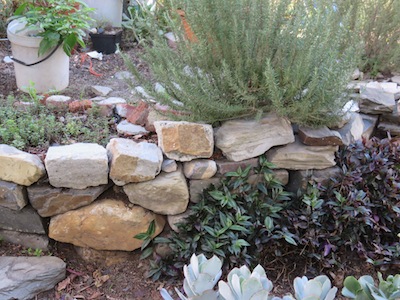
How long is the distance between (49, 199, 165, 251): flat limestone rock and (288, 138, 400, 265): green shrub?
2.73ft

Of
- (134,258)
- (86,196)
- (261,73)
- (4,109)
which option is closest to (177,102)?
(261,73)

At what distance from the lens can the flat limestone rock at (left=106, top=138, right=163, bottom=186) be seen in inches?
96.7

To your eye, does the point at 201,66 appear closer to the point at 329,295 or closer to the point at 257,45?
the point at 257,45

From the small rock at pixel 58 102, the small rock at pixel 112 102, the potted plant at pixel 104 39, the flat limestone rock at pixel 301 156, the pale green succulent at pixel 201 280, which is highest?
the pale green succulent at pixel 201 280

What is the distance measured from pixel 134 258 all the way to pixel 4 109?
1.27m

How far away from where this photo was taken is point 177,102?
2842 mm

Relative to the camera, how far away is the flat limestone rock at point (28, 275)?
98.7 inches

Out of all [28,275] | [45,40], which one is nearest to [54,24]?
[45,40]

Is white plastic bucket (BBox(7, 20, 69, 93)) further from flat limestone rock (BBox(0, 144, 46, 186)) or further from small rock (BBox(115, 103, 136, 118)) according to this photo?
flat limestone rock (BBox(0, 144, 46, 186))

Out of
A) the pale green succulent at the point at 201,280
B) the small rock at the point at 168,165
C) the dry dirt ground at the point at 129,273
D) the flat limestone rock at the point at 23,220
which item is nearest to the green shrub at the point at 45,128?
the flat limestone rock at the point at 23,220

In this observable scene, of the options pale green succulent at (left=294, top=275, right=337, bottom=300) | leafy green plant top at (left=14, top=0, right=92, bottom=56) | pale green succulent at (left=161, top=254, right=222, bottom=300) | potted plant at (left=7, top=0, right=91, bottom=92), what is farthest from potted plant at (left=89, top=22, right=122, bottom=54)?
pale green succulent at (left=294, top=275, right=337, bottom=300)

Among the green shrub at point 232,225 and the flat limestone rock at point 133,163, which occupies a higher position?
the flat limestone rock at point 133,163

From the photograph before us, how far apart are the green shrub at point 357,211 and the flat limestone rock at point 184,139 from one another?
607 millimetres

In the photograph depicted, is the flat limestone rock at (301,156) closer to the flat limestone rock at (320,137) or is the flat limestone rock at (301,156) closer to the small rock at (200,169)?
the flat limestone rock at (320,137)
